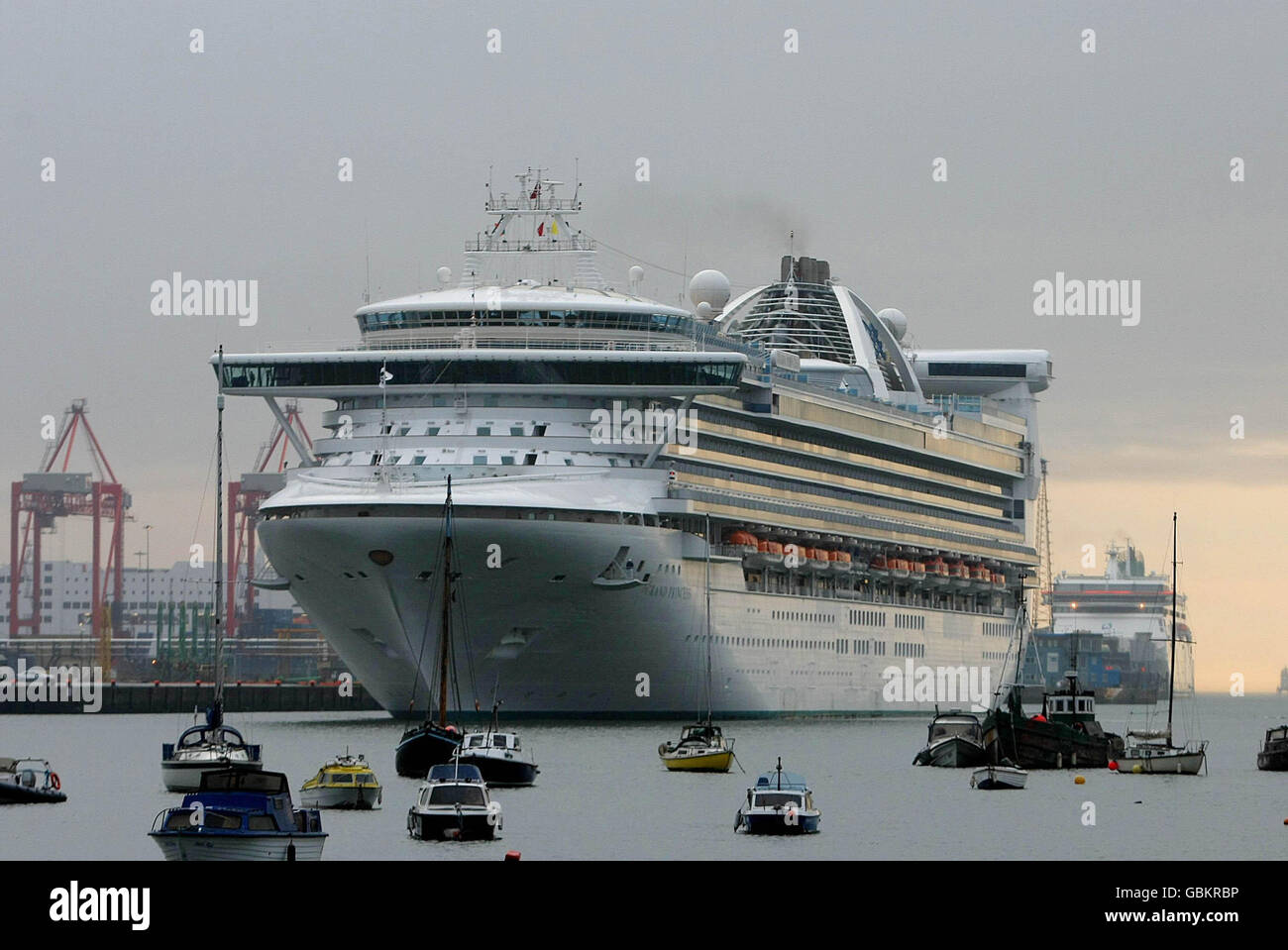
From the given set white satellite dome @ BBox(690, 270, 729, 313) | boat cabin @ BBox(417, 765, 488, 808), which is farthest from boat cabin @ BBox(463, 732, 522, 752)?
white satellite dome @ BBox(690, 270, 729, 313)

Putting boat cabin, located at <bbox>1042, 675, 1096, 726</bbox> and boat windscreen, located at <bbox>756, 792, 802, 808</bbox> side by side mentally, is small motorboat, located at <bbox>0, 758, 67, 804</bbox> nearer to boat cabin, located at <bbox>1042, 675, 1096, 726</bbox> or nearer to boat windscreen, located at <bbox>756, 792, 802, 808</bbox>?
boat windscreen, located at <bbox>756, 792, 802, 808</bbox>

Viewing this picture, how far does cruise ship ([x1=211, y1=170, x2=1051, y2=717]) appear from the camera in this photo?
7462cm

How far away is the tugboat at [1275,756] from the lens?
77.7 metres

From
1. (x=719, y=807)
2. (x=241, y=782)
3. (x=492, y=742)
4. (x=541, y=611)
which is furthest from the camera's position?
(x=541, y=611)

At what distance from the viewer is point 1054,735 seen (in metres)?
73.9

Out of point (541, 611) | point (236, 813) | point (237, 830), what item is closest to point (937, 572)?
point (541, 611)

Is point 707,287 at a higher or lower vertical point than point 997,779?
higher

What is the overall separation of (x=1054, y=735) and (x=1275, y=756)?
8432 millimetres

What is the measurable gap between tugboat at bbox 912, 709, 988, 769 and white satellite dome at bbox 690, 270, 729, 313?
94.2 feet

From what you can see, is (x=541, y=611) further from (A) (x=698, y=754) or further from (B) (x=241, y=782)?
(B) (x=241, y=782)

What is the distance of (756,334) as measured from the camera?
4370 inches

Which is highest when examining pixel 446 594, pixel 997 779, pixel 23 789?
pixel 446 594

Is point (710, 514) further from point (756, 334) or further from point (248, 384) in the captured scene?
point (756, 334)
